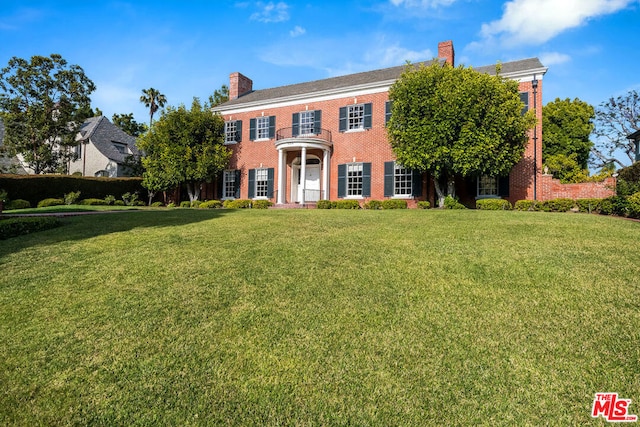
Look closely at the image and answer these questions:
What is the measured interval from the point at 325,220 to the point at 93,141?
30030 mm

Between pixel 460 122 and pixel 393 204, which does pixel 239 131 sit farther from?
pixel 460 122

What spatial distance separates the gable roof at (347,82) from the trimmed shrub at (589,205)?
6.44m

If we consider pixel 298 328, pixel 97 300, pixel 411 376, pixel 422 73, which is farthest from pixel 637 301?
pixel 422 73

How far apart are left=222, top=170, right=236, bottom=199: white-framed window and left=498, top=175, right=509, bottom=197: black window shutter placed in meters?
14.9

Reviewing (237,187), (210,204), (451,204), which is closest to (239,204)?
(210,204)

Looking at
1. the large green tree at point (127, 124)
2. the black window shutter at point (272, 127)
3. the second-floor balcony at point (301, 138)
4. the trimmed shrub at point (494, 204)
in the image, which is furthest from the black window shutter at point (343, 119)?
the large green tree at point (127, 124)

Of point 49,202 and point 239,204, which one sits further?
point 239,204

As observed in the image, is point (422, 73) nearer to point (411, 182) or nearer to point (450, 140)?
point (450, 140)

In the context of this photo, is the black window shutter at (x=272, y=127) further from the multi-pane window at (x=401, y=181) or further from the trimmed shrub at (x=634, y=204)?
the trimmed shrub at (x=634, y=204)

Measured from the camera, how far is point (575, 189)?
1655 cm

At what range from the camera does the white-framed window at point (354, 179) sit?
19.8 meters

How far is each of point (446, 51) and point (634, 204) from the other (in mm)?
12371

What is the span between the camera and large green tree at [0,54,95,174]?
24.6 meters

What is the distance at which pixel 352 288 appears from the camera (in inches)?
205
